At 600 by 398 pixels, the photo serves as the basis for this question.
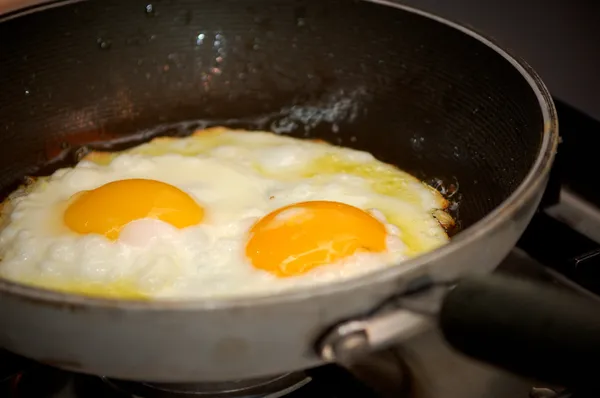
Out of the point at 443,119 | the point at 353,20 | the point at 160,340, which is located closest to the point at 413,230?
the point at 443,119

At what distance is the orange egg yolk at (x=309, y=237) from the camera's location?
90cm

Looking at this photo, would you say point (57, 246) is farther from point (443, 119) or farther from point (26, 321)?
point (443, 119)

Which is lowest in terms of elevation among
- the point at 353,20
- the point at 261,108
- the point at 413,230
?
the point at 413,230

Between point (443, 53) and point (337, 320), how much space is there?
26.3 inches

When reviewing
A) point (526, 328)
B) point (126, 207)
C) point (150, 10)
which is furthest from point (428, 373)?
point (150, 10)

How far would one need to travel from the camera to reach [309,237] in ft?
2.99

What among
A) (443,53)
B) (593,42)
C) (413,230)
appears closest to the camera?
(413,230)

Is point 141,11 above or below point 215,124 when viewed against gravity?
above

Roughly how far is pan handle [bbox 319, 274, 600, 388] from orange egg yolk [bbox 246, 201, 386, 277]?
246 millimetres

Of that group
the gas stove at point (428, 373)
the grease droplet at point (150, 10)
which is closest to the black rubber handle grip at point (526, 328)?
the gas stove at point (428, 373)

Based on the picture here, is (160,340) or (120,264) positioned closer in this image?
(160,340)

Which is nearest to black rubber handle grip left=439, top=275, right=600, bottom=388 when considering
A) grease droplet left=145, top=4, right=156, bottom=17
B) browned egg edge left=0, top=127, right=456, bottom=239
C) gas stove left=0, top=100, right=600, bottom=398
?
gas stove left=0, top=100, right=600, bottom=398

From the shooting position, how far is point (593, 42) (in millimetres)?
1247

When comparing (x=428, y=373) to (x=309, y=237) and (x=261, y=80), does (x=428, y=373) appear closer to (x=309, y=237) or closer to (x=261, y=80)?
(x=309, y=237)
